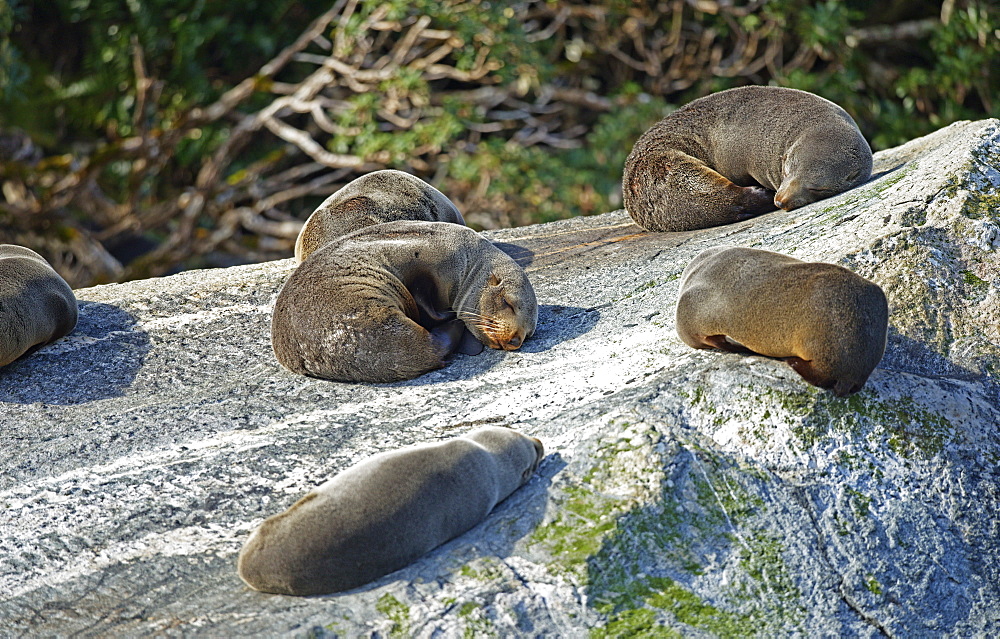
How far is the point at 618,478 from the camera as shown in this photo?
329 centimetres

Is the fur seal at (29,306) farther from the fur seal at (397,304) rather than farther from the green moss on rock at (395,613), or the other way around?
the green moss on rock at (395,613)

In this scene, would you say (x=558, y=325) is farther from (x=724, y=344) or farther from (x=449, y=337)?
(x=724, y=344)

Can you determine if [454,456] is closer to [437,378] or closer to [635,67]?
[437,378]

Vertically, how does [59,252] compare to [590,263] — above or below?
below

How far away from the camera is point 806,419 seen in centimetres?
341

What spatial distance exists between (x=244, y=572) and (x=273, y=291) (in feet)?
9.24

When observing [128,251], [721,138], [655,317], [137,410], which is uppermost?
[721,138]

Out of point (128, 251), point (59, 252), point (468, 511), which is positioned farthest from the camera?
point (128, 251)

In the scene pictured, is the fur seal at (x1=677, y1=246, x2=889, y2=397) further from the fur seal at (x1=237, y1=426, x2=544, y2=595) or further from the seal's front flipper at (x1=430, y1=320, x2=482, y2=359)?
the seal's front flipper at (x1=430, y1=320, x2=482, y2=359)

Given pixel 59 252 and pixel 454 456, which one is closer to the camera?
pixel 454 456

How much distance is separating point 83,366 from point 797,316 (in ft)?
11.5

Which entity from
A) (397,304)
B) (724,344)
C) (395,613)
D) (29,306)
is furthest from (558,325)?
(29,306)

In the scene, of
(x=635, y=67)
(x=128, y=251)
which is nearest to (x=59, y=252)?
(x=128, y=251)

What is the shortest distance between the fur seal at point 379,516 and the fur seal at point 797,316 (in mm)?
946
